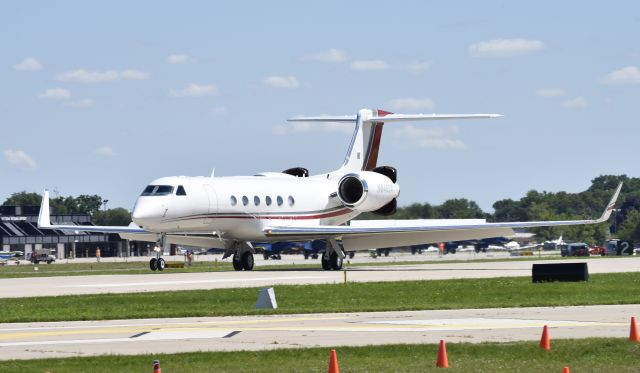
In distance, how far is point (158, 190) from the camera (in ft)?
166

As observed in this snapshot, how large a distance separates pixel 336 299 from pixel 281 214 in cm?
2274

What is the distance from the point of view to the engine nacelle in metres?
56.5

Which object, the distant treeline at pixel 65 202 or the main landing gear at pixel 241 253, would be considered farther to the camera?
the distant treeline at pixel 65 202

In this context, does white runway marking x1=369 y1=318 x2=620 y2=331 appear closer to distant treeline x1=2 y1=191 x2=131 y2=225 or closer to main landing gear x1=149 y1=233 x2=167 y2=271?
main landing gear x1=149 y1=233 x2=167 y2=271

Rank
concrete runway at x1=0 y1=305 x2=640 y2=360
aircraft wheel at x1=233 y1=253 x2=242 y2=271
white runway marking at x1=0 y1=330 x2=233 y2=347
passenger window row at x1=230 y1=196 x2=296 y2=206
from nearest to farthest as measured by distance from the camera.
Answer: concrete runway at x1=0 y1=305 x2=640 y2=360, white runway marking at x1=0 y1=330 x2=233 y2=347, passenger window row at x1=230 y1=196 x2=296 y2=206, aircraft wheel at x1=233 y1=253 x2=242 y2=271

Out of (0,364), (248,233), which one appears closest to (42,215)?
(248,233)

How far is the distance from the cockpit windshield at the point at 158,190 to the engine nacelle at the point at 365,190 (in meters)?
9.87

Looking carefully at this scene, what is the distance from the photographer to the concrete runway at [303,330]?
70.0 feet

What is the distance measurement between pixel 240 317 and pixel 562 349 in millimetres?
9976

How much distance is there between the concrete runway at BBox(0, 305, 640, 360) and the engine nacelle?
1100 inches

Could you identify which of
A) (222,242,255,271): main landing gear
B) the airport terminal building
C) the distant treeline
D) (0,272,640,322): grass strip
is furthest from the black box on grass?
the distant treeline

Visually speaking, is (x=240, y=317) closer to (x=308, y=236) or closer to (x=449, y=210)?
(x=308, y=236)

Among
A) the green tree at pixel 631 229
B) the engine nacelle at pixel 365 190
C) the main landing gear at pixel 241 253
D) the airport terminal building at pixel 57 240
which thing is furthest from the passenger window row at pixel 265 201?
the green tree at pixel 631 229

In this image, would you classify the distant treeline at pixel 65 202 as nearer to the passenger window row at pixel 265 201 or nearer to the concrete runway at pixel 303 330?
the passenger window row at pixel 265 201
